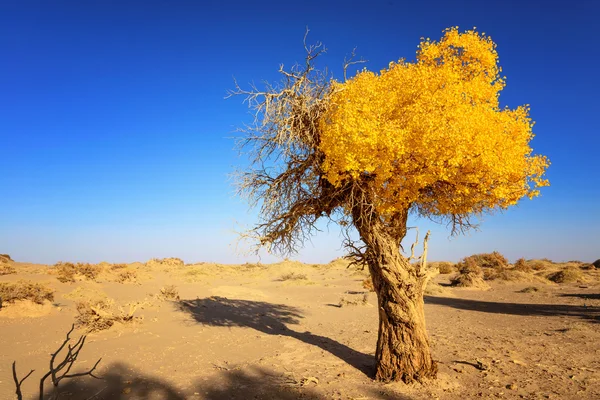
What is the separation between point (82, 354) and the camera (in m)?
9.88

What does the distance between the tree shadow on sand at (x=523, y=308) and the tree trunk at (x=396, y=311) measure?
8.99 m

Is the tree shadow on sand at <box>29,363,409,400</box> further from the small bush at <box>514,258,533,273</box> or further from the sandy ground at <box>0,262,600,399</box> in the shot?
the small bush at <box>514,258,533,273</box>

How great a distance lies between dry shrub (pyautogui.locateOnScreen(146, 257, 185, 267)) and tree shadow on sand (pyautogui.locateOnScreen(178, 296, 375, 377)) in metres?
23.3

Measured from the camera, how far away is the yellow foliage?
7.36 m

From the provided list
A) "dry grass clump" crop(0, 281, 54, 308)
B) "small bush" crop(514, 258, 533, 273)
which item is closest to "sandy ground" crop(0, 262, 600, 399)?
"dry grass clump" crop(0, 281, 54, 308)

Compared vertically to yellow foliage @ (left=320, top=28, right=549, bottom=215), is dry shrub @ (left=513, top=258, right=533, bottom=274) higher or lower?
lower

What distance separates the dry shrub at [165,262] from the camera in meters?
40.4

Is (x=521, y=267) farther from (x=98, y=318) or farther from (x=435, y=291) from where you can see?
(x=98, y=318)

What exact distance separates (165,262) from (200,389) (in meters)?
36.3

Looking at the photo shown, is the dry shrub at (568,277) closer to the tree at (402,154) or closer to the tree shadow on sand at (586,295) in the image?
the tree shadow on sand at (586,295)

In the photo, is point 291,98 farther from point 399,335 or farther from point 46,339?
point 46,339

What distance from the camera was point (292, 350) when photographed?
1074cm

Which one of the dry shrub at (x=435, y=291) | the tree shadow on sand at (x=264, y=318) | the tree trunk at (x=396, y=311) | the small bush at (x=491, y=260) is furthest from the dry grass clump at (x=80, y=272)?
the small bush at (x=491, y=260)

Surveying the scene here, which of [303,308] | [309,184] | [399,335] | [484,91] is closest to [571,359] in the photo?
[399,335]
